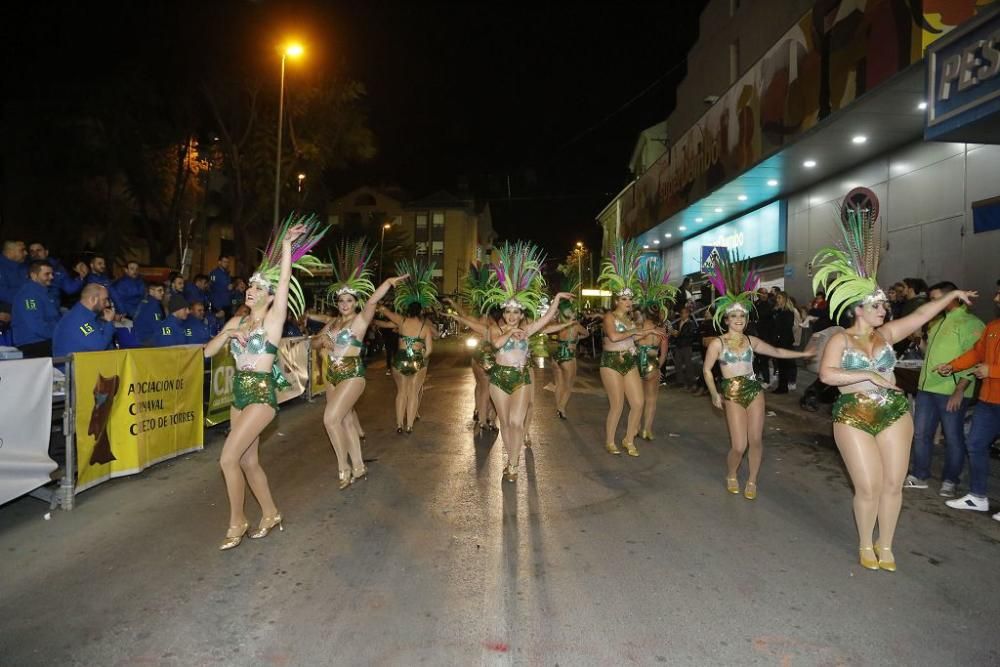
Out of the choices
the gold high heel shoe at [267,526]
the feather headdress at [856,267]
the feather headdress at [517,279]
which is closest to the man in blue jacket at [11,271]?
the gold high heel shoe at [267,526]

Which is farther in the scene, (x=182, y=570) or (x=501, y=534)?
(x=501, y=534)

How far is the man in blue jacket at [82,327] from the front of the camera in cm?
676

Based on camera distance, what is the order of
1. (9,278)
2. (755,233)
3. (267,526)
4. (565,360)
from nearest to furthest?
(267,526), (9,278), (565,360), (755,233)

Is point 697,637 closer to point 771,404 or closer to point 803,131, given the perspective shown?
point 771,404

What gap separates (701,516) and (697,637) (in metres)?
2.23

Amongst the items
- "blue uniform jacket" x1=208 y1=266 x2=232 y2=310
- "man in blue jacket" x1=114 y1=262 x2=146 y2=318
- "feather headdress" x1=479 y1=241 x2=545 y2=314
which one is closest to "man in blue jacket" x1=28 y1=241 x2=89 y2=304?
"man in blue jacket" x1=114 y1=262 x2=146 y2=318

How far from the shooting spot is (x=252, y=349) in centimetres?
490

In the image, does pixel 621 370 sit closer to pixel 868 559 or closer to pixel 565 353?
pixel 565 353

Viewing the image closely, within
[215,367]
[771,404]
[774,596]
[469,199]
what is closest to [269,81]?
[215,367]

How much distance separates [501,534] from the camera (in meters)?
5.11

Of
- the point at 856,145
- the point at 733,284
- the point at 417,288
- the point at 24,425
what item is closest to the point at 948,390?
the point at 733,284

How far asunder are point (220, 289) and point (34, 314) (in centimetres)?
596

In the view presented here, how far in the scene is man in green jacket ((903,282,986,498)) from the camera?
612cm

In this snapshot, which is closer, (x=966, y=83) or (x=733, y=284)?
(x=733, y=284)
